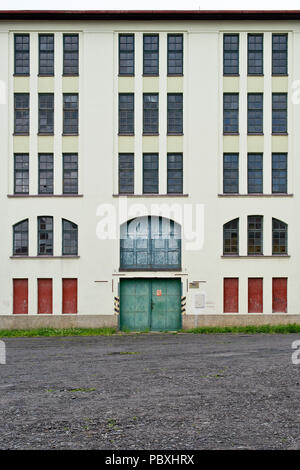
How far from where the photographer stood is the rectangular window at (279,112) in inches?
1235

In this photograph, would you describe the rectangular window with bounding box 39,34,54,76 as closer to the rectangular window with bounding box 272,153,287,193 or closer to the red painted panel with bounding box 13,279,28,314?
the red painted panel with bounding box 13,279,28,314

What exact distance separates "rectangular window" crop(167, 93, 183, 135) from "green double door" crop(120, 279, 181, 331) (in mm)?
7939

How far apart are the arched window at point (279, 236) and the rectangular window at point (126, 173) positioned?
24.9 feet

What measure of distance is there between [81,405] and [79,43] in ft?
78.3

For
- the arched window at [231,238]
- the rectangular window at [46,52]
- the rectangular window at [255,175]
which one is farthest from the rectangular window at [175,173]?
the rectangular window at [46,52]

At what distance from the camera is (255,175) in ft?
103

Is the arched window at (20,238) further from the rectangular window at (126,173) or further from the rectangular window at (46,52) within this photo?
the rectangular window at (46,52)

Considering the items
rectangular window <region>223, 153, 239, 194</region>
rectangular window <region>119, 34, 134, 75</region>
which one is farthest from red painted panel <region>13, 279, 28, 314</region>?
rectangular window <region>119, 34, 134, 75</region>

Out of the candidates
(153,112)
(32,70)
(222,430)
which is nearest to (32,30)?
(32,70)

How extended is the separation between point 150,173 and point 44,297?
8.36 metres

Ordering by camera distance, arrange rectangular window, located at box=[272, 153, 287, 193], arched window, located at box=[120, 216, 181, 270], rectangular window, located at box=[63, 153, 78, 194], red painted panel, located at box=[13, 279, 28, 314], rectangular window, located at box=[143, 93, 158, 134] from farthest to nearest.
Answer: rectangular window, located at box=[143, 93, 158, 134] → rectangular window, located at box=[272, 153, 287, 193] → rectangular window, located at box=[63, 153, 78, 194] → arched window, located at box=[120, 216, 181, 270] → red painted panel, located at box=[13, 279, 28, 314]

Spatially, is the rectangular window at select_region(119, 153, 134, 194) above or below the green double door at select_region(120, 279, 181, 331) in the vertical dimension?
above

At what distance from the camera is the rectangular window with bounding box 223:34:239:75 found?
31375mm

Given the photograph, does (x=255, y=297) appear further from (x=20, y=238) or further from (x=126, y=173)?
(x=20, y=238)
